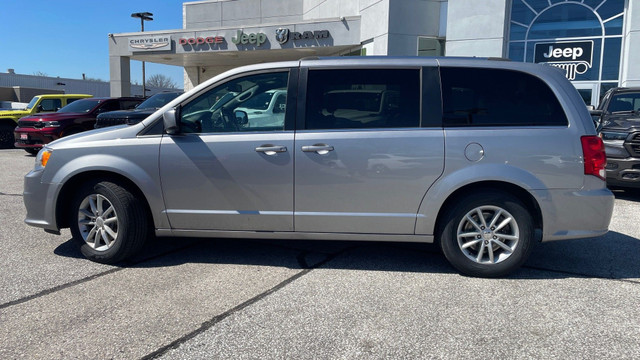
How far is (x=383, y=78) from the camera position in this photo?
4.45 metres

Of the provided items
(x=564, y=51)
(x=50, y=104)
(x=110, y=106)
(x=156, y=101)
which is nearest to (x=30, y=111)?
(x=50, y=104)

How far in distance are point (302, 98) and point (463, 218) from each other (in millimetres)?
1774

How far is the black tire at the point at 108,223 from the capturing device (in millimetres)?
4543

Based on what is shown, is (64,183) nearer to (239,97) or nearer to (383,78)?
(239,97)

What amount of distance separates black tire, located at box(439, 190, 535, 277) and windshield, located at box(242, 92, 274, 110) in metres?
1.92

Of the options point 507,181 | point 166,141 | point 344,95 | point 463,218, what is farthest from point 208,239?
point 507,181

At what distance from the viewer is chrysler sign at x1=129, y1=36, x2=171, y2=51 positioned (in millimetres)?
27484

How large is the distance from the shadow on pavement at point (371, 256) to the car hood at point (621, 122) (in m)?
3.13

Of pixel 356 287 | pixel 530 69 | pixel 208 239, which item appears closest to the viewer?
pixel 356 287

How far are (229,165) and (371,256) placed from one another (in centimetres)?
170

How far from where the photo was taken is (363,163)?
4281 mm

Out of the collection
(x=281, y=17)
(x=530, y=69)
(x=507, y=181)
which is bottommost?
(x=507, y=181)

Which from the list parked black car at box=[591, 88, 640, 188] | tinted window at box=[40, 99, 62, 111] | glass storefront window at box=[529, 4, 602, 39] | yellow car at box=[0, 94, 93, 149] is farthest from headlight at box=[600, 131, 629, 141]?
tinted window at box=[40, 99, 62, 111]

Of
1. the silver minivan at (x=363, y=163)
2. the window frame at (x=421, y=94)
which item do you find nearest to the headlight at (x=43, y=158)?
the silver minivan at (x=363, y=163)
